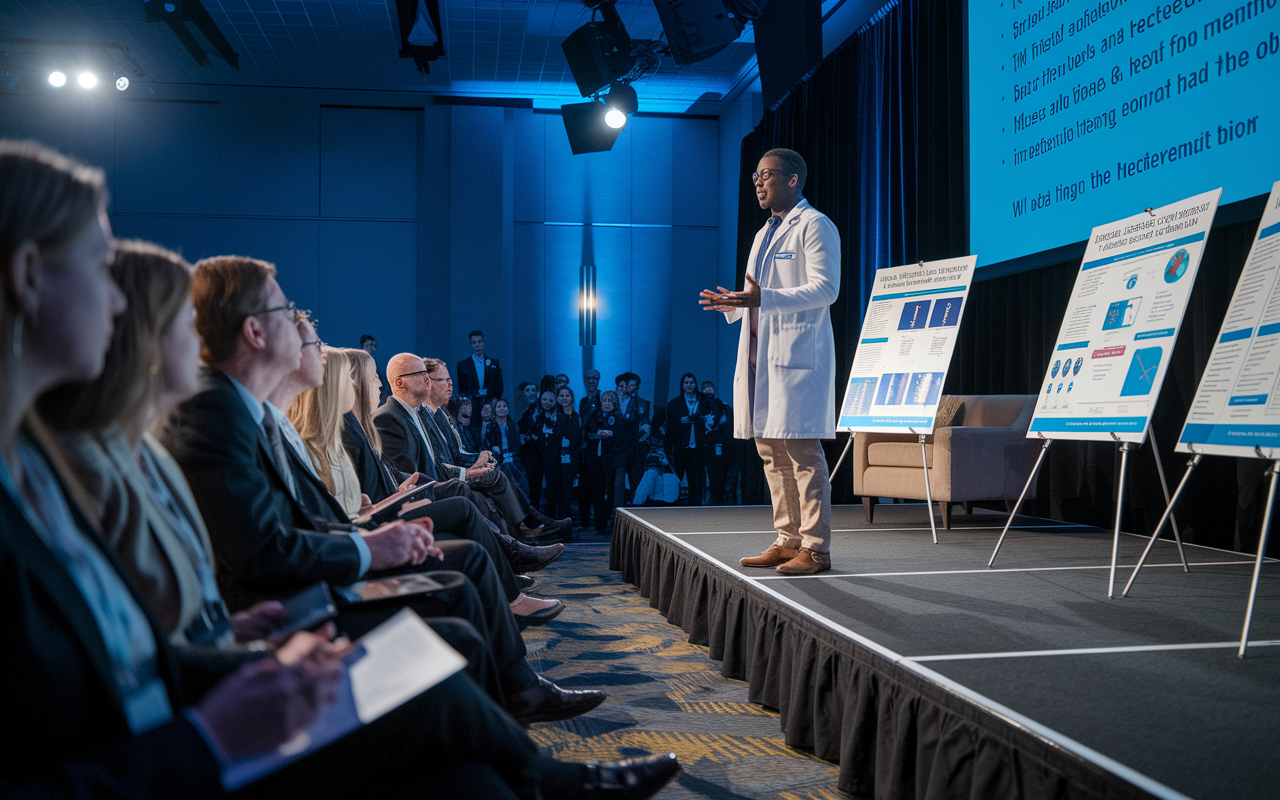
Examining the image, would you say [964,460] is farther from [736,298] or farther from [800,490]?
[736,298]

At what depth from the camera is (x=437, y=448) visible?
4.76 m

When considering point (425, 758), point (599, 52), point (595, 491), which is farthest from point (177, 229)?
point (425, 758)

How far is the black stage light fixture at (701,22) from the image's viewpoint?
20.4 feet

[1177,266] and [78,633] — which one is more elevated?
[1177,266]

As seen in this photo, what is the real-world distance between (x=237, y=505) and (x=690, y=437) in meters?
6.84

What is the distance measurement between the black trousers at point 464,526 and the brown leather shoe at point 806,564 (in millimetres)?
954

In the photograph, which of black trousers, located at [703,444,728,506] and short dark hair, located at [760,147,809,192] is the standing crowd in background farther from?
short dark hair, located at [760,147,809,192]

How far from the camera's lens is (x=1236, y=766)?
4.24 ft

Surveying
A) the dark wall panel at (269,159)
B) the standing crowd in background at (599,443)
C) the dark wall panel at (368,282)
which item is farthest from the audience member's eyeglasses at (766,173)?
the dark wall panel at (269,159)

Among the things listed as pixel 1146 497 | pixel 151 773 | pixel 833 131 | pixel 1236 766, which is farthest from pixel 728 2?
pixel 151 773

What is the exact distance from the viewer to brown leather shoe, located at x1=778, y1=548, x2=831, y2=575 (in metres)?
3.03

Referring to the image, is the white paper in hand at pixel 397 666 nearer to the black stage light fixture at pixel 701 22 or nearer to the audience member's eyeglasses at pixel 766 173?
the audience member's eyeglasses at pixel 766 173

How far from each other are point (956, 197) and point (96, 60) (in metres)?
8.41

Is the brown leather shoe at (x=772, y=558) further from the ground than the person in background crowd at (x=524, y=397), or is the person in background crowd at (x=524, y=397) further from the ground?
the person in background crowd at (x=524, y=397)
